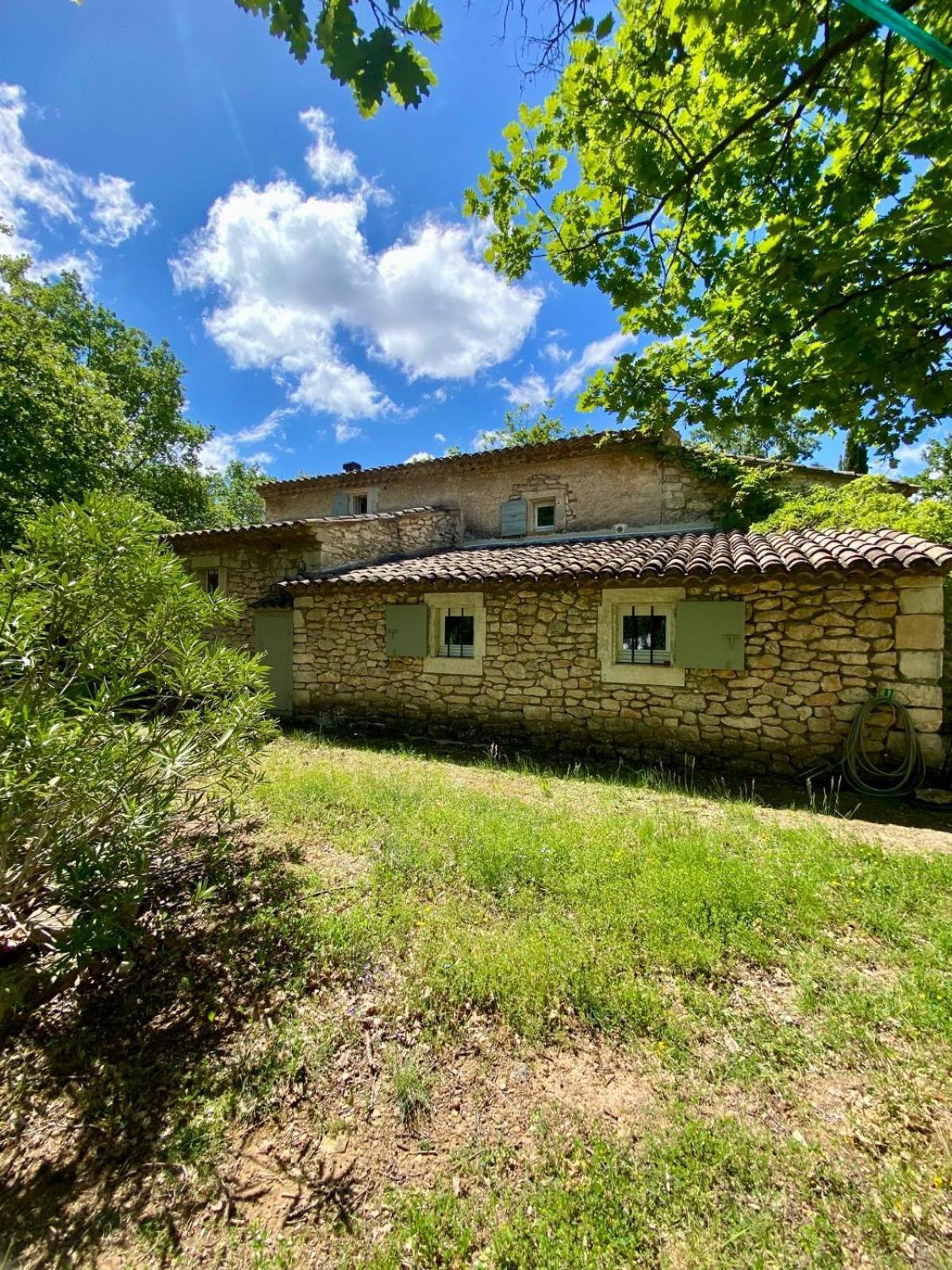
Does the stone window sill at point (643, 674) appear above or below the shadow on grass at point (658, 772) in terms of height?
above

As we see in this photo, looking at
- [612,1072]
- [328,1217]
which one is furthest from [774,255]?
[328,1217]

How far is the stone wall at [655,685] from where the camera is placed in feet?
18.4

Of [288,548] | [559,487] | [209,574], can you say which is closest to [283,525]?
[288,548]

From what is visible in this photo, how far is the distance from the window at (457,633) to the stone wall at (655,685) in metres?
0.42

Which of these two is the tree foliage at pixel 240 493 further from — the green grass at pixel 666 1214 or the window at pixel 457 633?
the green grass at pixel 666 1214

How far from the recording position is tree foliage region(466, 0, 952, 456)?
3.17 metres

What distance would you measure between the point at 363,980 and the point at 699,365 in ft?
20.1

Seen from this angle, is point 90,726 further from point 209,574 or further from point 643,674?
point 209,574

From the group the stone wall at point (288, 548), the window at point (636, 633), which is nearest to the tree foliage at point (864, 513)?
the window at point (636, 633)

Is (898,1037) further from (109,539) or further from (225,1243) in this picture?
(109,539)

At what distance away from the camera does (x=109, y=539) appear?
2.90 meters

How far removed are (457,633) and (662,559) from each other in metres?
3.61

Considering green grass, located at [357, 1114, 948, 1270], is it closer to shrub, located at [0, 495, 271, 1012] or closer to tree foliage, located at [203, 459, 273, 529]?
shrub, located at [0, 495, 271, 1012]

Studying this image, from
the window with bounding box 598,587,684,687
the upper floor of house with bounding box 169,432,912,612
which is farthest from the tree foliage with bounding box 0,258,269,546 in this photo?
the window with bounding box 598,587,684,687
